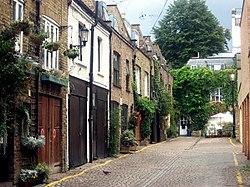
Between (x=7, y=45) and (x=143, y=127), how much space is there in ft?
71.6

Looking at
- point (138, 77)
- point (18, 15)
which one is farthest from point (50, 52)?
point (138, 77)

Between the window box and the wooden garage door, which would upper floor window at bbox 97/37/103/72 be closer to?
the wooden garage door

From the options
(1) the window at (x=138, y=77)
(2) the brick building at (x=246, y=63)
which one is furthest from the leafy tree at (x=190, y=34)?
(2) the brick building at (x=246, y=63)

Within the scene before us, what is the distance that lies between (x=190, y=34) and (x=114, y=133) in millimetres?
46563

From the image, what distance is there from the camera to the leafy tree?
225 ft

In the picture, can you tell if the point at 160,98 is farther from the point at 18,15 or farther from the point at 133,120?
the point at 18,15

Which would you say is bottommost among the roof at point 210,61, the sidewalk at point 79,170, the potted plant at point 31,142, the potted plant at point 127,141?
the sidewalk at point 79,170

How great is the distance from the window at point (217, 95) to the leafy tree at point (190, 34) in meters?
12.8

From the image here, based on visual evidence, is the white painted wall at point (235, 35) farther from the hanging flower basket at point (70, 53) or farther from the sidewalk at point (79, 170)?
the hanging flower basket at point (70, 53)

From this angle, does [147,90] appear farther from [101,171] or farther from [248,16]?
[101,171]

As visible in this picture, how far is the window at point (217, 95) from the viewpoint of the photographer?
180 feet

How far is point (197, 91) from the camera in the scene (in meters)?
54.0

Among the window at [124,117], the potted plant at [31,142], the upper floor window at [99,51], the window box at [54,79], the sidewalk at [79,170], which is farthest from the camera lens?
the window at [124,117]

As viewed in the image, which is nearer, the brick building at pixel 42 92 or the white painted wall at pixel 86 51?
the brick building at pixel 42 92
